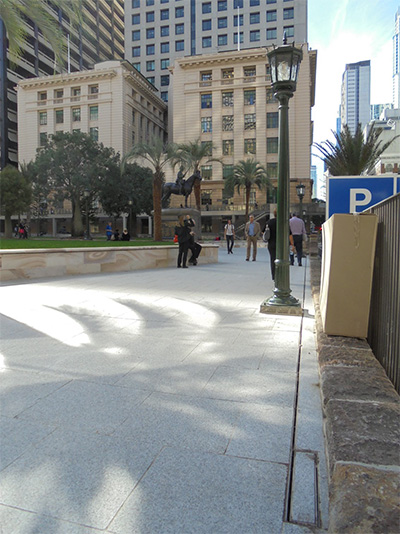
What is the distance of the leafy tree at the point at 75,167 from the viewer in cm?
4181

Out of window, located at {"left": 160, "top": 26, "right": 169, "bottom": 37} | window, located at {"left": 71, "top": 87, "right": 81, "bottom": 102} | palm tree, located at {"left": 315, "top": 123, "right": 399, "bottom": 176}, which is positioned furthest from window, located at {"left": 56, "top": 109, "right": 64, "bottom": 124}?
palm tree, located at {"left": 315, "top": 123, "right": 399, "bottom": 176}

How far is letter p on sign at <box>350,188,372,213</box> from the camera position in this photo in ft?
17.8

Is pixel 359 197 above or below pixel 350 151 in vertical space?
below

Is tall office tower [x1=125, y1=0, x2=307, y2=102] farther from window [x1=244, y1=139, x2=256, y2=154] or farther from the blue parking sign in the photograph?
the blue parking sign

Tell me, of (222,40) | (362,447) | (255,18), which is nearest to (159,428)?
(362,447)

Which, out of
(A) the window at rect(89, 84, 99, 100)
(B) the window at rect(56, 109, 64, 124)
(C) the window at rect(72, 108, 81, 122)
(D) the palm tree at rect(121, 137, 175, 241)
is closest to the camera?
(D) the palm tree at rect(121, 137, 175, 241)

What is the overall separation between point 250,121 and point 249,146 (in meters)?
3.75

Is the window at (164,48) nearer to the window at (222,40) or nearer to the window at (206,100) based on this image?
the window at (222,40)

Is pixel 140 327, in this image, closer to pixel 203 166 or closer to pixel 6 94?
pixel 203 166

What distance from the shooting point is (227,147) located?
59594 mm

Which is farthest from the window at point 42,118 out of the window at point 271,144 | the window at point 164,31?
the window at point 271,144

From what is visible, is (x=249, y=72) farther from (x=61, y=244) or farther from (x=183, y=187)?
(x=61, y=244)

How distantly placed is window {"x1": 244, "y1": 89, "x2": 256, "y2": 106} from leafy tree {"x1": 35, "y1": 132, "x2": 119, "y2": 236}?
1016 inches

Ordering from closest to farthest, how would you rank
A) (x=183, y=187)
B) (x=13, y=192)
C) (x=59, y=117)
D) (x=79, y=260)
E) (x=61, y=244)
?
(x=79, y=260)
(x=61, y=244)
(x=183, y=187)
(x=13, y=192)
(x=59, y=117)
